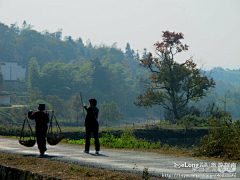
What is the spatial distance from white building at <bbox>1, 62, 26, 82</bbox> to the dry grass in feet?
355

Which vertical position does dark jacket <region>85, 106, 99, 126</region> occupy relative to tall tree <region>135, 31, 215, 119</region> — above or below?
below

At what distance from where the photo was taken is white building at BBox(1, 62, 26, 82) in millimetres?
118500

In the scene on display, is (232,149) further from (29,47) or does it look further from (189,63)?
(29,47)

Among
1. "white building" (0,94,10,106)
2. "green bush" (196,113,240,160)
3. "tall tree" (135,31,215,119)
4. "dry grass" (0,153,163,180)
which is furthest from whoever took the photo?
"white building" (0,94,10,106)

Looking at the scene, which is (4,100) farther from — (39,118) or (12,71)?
(39,118)

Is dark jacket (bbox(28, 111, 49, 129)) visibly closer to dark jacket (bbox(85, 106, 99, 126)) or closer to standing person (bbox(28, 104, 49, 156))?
standing person (bbox(28, 104, 49, 156))

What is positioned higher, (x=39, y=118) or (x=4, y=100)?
(x=4, y=100)

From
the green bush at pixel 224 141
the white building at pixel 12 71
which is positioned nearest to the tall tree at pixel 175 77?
the green bush at pixel 224 141

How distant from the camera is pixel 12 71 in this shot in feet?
396

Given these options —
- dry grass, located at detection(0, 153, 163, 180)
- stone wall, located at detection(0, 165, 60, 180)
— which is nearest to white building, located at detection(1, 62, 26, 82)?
dry grass, located at detection(0, 153, 163, 180)

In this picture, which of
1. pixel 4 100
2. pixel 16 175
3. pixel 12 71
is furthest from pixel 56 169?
pixel 12 71

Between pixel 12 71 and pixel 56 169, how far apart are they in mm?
116691

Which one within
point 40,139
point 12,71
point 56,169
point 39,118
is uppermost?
point 12,71

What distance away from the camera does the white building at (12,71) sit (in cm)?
11850
